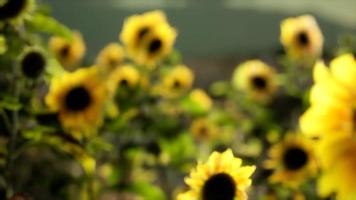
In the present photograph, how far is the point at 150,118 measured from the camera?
2.35m

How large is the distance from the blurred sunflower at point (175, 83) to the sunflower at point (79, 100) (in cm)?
85

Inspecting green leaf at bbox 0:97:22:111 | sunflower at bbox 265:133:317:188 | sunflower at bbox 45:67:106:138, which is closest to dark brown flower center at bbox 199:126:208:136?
sunflower at bbox 265:133:317:188

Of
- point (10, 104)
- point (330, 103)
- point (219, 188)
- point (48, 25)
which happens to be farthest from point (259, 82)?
point (330, 103)

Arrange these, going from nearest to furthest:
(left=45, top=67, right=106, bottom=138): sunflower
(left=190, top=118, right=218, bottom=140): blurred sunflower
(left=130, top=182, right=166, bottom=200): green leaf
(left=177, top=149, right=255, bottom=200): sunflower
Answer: (left=177, top=149, right=255, bottom=200): sunflower → (left=45, top=67, right=106, bottom=138): sunflower → (left=130, top=182, right=166, bottom=200): green leaf → (left=190, top=118, right=218, bottom=140): blurred sunflower

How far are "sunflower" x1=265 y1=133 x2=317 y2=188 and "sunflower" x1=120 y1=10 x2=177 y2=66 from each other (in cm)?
51

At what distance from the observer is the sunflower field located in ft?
1.84

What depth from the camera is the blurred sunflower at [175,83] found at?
2738 mm

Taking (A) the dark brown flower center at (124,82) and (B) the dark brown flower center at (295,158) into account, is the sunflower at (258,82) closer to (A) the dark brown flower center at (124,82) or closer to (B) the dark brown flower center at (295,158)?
(A) the dark brown flower center at (124,82)

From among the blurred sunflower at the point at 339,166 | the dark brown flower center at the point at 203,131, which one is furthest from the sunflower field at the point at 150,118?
the dark brown flower center at the point at 203,131

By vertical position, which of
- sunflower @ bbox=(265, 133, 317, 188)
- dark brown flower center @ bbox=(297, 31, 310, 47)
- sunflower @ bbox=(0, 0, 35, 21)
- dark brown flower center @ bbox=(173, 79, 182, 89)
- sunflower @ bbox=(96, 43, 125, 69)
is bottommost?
sunflower @ bbox=(265, 133, 317, 188)

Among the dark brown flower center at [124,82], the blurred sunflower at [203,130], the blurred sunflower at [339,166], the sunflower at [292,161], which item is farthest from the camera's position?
the blurred sunflower at [203,130]

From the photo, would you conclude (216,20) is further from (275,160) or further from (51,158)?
(275,160)

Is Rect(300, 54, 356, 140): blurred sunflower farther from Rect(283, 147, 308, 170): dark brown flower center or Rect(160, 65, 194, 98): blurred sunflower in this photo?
Rect(160, 65, 194, 98): blurred sunflower

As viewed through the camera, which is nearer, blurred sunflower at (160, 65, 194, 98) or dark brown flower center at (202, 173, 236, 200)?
dark brown flower center at (202, 173, 236, 200)
